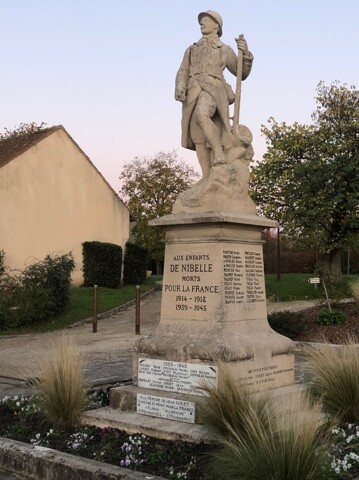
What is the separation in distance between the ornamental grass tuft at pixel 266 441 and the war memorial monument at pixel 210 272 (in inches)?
31.7

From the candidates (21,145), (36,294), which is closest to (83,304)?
(36,294)

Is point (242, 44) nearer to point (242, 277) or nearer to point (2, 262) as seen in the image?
point (242, 277)

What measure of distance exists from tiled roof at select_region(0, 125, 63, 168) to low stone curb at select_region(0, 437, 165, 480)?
20144mm

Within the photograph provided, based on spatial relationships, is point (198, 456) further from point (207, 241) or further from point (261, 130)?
point (261, 130)

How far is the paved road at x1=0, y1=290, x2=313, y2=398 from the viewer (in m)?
9.44

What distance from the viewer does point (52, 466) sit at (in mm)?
4984

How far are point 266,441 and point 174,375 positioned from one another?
83.6 inches

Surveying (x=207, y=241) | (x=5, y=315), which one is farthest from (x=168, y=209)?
(x=207, y=241)

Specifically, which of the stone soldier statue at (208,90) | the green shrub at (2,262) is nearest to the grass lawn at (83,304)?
the green shrub at (2,262)

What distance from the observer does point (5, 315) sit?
Result: 1803 centimetres

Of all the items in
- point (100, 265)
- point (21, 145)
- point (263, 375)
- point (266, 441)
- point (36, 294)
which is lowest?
point (266, 441)

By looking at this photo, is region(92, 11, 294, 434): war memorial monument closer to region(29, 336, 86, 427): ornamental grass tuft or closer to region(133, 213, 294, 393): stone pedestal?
region(133, 213, 294, 393): stone pedestal

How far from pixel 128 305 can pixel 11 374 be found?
13458mm

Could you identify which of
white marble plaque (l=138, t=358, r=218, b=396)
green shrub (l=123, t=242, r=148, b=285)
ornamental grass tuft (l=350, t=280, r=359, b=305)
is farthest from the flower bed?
green shrub (l=123, t=242, r=148, b=285)
